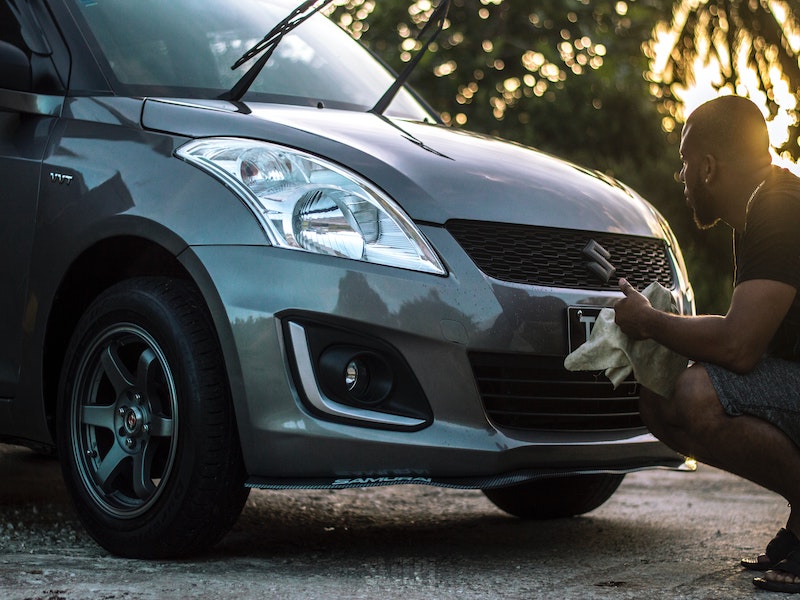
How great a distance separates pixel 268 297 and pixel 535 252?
0.79 metres

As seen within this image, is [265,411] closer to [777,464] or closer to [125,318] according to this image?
[125,318]

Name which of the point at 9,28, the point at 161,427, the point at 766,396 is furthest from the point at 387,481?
the point at 9,28

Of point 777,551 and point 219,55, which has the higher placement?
point 219,55

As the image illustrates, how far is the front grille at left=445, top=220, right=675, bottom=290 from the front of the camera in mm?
3498

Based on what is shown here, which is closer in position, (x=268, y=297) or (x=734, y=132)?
(x=268, y=297)

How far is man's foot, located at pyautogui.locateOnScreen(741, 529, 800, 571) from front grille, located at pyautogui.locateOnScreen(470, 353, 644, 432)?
536 mm

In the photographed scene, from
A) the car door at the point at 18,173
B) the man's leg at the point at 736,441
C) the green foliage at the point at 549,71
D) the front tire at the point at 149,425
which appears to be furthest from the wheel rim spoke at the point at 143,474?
the green foliage at the point at 549,71

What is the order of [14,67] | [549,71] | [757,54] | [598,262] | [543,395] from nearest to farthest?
1. [543,395]
2. [598,262]
3. [14,67]
4. [757,54]
5. [549,71]

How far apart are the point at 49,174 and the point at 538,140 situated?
6.85 m

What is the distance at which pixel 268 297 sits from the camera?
3309 millimetres

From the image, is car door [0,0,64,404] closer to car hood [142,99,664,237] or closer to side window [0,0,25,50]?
side window [0,0,25,50]

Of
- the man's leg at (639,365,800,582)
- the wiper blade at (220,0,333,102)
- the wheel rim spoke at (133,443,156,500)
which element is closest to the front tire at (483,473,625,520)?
the man's leg at (639,365,800,582)

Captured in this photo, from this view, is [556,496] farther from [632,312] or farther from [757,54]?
[757,54]

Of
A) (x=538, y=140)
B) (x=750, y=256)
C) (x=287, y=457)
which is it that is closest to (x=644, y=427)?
(x=750, y=256)
